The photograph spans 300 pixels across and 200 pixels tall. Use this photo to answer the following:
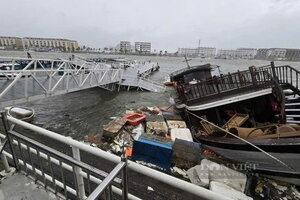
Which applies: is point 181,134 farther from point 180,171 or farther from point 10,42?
point 10,42

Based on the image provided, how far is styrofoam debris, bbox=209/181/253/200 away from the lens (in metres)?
4.19

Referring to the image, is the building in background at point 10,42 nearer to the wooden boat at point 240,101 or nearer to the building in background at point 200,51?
the building in background at point 200,51

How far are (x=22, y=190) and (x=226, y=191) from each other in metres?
4.01

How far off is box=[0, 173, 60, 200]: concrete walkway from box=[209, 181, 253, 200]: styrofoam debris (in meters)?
3.44

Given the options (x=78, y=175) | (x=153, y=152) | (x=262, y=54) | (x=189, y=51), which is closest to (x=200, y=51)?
(x=189, y=51)

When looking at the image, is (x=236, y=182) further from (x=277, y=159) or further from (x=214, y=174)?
(x=277, y=159)

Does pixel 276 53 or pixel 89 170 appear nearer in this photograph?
pixel 89 170

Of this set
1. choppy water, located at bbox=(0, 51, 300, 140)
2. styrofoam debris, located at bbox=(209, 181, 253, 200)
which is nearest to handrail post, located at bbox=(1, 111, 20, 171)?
styrofoam debris, located at bbox=(209, 181, 253, 200)

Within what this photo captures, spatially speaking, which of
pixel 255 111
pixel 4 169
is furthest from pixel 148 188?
pixel 255 111

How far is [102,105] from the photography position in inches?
487

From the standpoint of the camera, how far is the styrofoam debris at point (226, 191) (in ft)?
13.8

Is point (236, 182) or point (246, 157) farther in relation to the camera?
point (246, 157)

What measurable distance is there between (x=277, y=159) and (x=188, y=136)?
2.84 meters

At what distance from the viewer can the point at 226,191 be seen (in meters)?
4.32
